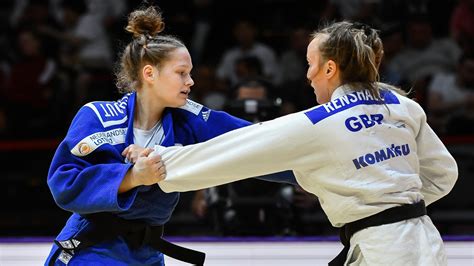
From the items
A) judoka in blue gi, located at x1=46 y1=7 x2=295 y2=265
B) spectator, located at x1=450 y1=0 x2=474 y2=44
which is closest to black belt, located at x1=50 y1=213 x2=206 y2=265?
judoka in blue gi, located at x1=46 y1=7 x2=295 y2=265

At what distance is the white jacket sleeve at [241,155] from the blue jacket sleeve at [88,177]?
14 centimetres

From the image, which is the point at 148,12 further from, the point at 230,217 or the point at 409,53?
the point at 409,53

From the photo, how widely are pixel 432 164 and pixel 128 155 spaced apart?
0.96m

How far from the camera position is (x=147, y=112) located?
2.82 metres

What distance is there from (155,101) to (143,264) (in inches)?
21.2

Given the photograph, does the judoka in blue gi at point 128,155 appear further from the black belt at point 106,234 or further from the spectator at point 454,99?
the spectator at point 454,99

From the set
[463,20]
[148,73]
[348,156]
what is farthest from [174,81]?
[463,20]

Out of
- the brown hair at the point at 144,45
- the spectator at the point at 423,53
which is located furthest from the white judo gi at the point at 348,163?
the spectator at the point at 423,53

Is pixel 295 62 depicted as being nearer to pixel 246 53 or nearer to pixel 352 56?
pixel 246 53

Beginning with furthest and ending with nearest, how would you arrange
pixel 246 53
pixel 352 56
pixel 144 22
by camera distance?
pixel 246 53, pixel 144 22, pixel 352 56

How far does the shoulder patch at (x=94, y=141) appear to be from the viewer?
2631 mm

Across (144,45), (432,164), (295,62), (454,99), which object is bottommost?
(432,164)

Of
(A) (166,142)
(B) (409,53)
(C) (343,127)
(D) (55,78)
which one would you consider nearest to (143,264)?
(A) (166,142)

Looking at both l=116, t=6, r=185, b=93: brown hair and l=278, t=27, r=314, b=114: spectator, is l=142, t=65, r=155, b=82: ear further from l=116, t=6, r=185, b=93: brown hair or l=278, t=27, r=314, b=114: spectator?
l=278, t=27, r=314, b=114: spectator
